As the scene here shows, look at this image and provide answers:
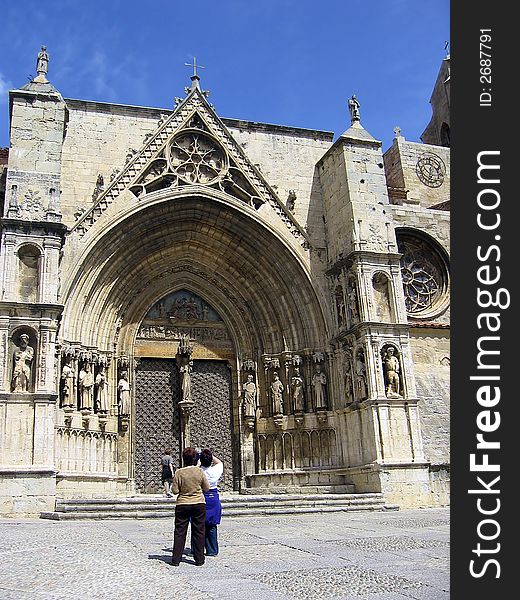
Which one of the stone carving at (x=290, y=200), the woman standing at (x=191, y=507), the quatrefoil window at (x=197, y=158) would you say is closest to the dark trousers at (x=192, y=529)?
the woman standing at (x=191, y=507)

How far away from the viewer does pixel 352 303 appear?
15.3m

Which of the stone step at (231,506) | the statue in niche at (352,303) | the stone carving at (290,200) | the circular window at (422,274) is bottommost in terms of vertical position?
the stone step at (231,506)

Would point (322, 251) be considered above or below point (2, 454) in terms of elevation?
above

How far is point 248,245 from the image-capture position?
54.9 ft

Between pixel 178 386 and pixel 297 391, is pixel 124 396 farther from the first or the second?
pixel 297 391

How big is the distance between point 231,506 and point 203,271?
687cm

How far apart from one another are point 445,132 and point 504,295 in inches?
944

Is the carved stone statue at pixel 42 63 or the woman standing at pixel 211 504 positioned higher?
the carved stone statue at pixel 42 63

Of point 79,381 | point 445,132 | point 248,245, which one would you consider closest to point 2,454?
point 79,381

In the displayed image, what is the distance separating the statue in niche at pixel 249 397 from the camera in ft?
53.1

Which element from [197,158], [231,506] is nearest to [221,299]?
[197,158]

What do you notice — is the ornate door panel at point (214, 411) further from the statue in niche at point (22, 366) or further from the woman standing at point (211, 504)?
the woman standing at point (211, 504)

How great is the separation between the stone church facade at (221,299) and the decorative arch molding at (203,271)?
4 cm

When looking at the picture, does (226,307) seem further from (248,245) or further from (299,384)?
(299,384)
